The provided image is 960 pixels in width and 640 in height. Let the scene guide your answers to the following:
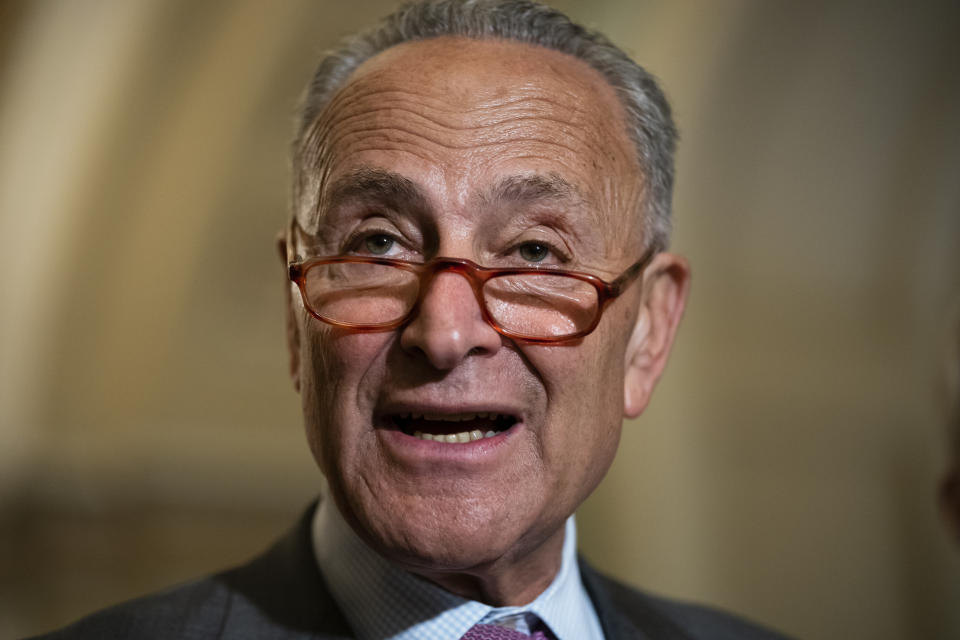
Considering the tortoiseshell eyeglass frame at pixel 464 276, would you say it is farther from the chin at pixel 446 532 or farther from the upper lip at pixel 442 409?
the chin at pixel 446 532

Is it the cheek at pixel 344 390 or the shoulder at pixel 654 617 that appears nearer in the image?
the cheek at pixel 344 390

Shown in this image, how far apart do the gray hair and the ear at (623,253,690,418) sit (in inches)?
2.7

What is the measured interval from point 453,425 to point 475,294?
24 centimetres

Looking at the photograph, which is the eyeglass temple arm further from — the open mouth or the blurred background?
the blurred background

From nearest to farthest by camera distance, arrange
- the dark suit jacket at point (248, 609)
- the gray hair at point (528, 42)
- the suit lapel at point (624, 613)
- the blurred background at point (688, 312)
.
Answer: the dark suit jacket at point (248, 609) → the gray hair at point (528, 42) → the suit lapel at point (624, 613) → the blurred background at point (688, 312)

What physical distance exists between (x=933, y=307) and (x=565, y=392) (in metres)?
3.27

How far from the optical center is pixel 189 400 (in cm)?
476

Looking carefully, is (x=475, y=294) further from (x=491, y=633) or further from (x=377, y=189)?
(x=491, y=633)

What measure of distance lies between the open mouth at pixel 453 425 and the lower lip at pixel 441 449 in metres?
0.02

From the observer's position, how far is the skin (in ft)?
5.08

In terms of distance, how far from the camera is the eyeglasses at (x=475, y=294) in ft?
5.24

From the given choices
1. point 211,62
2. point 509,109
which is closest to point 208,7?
point 211,62

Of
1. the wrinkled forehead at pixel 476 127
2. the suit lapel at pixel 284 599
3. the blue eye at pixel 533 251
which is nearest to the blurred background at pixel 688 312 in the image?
the wrinkled forehead at pixel 476 127

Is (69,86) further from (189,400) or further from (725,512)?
(725,512)
